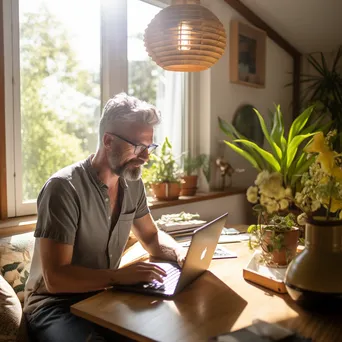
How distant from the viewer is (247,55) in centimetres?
350

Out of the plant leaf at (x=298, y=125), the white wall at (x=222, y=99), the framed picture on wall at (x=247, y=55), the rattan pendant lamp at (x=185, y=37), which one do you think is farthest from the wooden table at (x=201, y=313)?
the framed picture on wall at (x=247, y=55)

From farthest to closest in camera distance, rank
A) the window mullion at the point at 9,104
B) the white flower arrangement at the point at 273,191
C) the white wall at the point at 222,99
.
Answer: the white wall at the point at 222,99 < the window mullion at the point at 9,104 < the white flower arrangement at the point at 273,191

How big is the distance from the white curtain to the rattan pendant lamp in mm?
1145

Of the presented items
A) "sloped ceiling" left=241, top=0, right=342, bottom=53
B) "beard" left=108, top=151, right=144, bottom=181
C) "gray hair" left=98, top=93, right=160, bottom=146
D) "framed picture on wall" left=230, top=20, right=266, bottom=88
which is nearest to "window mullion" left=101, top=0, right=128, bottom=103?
"gray hair" left=98, top=93, right=160, bottom=146

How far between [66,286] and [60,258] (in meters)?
0.09

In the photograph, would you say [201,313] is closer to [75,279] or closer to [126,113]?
[75,279]

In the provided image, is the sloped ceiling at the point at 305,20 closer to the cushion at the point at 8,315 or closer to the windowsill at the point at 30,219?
the windowsill at the point at 30,219

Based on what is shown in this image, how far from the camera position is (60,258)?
1.37m

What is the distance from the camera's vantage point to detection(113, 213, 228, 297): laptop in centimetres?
124

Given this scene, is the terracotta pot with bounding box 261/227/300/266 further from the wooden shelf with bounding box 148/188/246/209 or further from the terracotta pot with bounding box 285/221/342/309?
the wooden shelf with bounding box 148/188/246/209

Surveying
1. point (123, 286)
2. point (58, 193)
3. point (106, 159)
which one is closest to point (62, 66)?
point (106, 159)

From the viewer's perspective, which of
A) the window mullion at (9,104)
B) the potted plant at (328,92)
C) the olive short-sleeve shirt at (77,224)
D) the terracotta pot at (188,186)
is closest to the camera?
the olive short-sleeve shirt at (77,224)

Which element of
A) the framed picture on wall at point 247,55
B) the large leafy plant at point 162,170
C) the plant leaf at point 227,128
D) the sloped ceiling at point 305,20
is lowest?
the large leafy plant at point 162,170

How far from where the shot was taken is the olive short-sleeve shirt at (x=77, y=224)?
1.42 metres
